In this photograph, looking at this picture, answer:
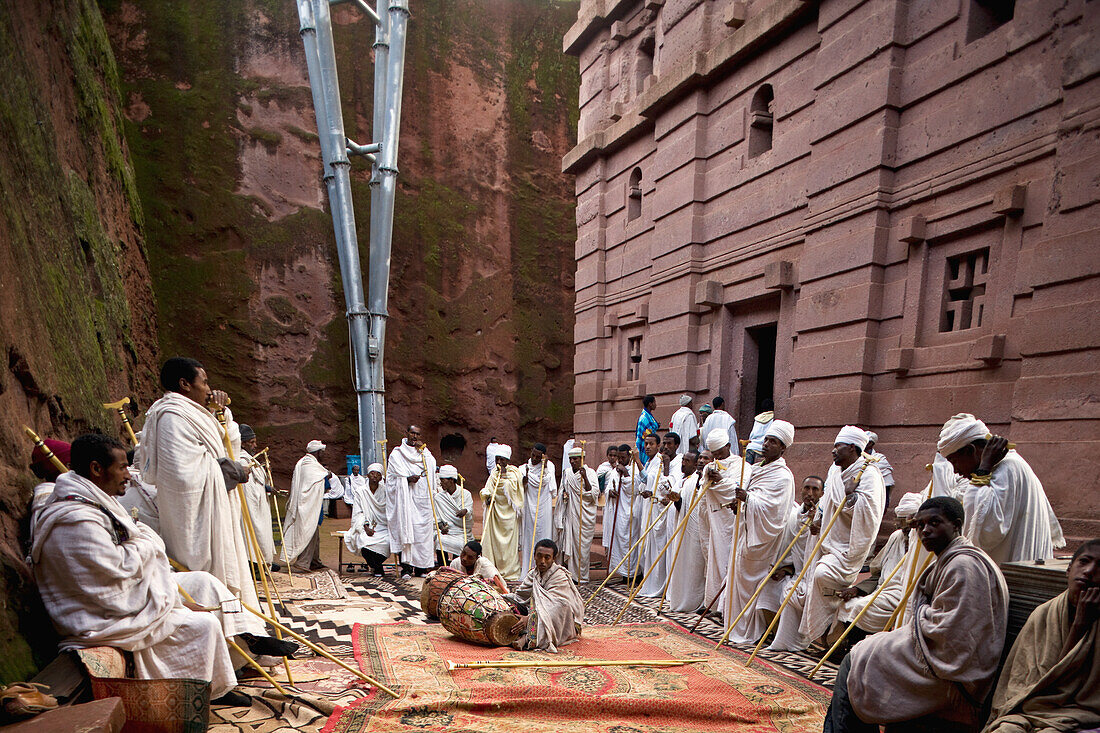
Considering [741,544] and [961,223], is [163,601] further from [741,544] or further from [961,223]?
[961,223]

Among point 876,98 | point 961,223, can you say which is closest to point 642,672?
point 961,223

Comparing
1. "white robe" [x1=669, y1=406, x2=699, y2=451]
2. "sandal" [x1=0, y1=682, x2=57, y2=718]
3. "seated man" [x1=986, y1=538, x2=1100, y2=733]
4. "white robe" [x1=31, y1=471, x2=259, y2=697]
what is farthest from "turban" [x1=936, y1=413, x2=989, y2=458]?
"white robe" [x1=669, y1=406, x2=699, y2=451]

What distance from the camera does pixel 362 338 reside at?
16.5 m

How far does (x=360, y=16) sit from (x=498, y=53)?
16.2 feet

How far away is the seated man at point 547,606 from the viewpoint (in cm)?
610

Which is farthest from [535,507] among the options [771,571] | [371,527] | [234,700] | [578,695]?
[234,700]

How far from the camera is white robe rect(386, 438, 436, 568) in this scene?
9.95 m

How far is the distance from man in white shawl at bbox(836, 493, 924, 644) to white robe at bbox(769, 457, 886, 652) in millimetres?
140

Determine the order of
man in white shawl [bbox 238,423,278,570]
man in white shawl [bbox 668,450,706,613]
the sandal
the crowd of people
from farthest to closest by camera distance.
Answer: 1. man in white shawl [bbox 238,423,278,570]
2. man in white shawl [bbox 668,450,706,613]
3. the crowd of people
4. the sandal

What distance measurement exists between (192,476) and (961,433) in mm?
5211

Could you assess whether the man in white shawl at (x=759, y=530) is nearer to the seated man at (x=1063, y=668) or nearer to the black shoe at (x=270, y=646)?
the seated man at (x=1063, y=668)

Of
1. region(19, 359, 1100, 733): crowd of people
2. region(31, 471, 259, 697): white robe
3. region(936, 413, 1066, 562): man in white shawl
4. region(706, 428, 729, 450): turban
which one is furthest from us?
region(706, 428, 729, 450): turban

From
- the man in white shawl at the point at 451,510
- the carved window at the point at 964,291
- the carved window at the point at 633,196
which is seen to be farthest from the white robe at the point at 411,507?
the carved window at the point at 633,196

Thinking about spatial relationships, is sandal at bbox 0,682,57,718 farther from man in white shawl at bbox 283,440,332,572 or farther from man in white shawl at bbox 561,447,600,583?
man in white shawl at bbox 561,447,600,583
